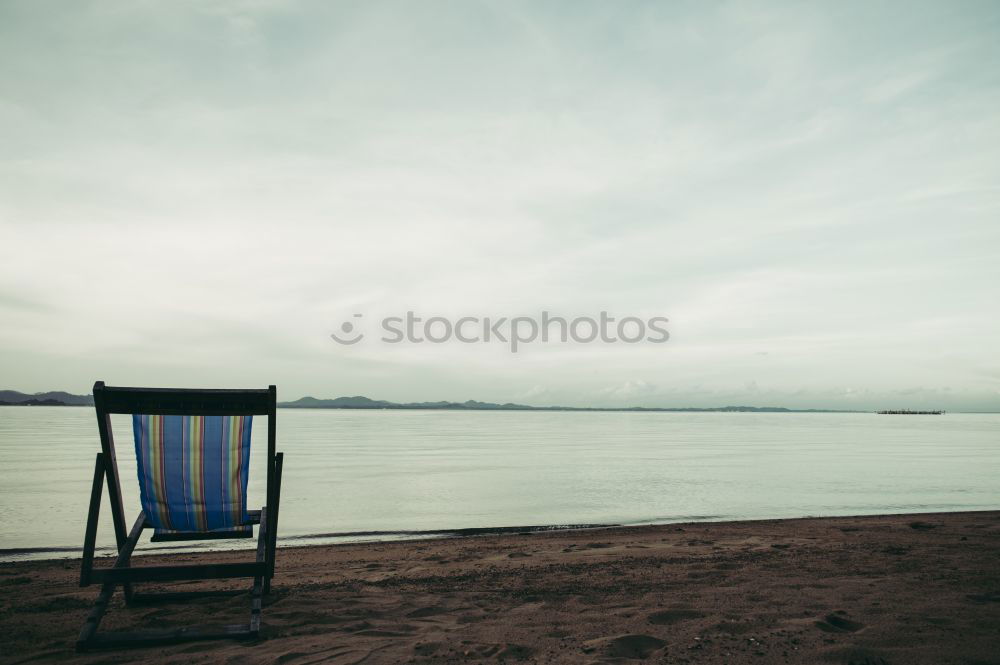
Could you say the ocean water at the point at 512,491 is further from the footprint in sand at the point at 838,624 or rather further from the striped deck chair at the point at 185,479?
the footprint in sand at the point at 838,624

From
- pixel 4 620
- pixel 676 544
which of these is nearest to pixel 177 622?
pixel 4 620

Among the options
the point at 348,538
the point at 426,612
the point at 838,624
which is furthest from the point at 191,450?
the point at 348,538

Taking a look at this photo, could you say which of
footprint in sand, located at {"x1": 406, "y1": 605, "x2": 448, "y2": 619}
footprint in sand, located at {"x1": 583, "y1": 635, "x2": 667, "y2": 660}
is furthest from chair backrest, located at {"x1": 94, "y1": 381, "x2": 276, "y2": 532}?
footprint in sand, located at {"x1": 583, "y1": 635, "x2": 667, "y2": 660}

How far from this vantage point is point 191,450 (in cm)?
442

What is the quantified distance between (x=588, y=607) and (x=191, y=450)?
3.19m

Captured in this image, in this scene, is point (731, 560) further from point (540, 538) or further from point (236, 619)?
point (236, 619)

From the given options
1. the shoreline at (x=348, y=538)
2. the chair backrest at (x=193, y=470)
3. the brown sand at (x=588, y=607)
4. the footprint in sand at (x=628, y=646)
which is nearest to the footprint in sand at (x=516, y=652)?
the brown sand at (x=588, y=607)

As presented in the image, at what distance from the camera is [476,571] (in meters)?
6.28

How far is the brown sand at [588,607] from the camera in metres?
3.88

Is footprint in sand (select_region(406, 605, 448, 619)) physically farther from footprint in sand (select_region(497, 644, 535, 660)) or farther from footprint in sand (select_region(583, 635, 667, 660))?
footprint in sand (select_region(583, 635, 667, 660))

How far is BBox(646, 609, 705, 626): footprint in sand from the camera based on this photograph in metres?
4.42

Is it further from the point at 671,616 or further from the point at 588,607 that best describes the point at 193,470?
the point at 671,616

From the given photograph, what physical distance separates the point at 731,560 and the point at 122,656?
5.62 m

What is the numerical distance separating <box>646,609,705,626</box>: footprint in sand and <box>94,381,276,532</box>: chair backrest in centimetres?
294
